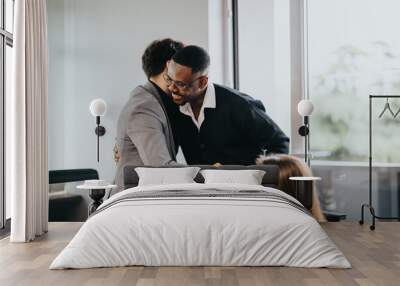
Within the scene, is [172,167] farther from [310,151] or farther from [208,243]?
[208,243]

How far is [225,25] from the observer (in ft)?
22.5

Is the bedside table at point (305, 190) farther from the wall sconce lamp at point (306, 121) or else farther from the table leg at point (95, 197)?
the table leg at point (95, 197)

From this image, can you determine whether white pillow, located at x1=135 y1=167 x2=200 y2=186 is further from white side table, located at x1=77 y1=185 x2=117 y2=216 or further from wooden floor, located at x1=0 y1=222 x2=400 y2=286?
wooden floor, located at x1=0 y1=222 x2=400 y2=286

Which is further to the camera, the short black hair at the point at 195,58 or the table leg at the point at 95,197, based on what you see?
the short black hair at the point at 195,58

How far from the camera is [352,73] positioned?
6.71 m

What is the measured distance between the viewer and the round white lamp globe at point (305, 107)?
6.65m

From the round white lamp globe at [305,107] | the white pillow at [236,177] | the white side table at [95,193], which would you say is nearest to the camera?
the white pillow at [236,177]

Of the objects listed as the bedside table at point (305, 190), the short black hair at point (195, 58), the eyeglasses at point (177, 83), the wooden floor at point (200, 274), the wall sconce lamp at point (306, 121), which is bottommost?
the wooden floor at point (200, 274)

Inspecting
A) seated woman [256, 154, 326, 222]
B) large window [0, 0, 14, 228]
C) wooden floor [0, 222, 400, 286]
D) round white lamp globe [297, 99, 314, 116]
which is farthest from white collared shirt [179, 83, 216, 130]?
wooden floor [0, 222, 400, 286]

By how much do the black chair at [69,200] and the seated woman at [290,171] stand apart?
2160 mm

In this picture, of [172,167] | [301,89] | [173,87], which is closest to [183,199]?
[172,167]

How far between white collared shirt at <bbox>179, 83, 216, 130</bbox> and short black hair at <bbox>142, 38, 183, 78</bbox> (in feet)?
1.76

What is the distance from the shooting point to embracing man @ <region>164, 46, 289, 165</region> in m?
6.66

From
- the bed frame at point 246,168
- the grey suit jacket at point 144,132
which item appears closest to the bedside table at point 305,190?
the bed frame at point 246,168
